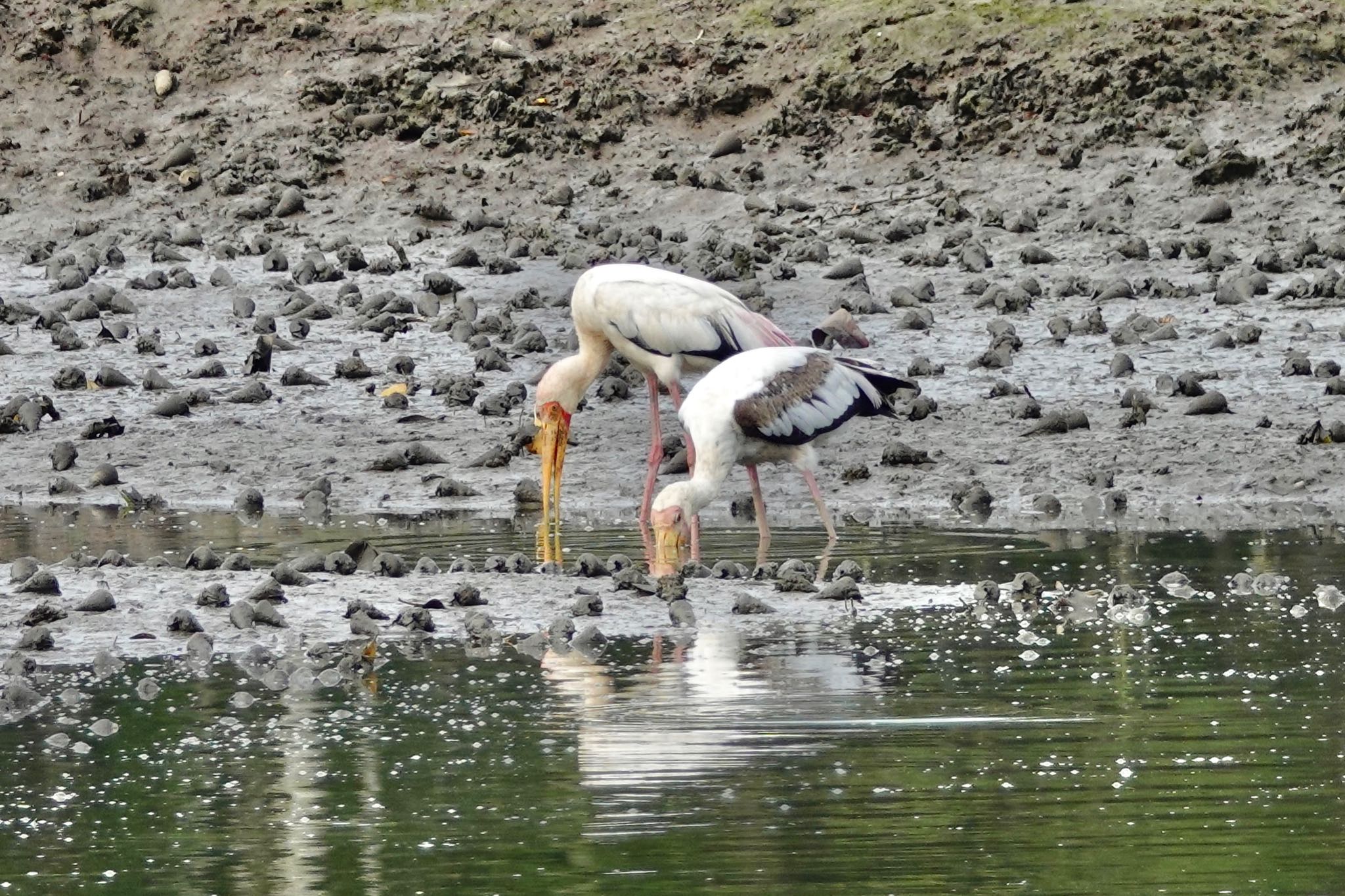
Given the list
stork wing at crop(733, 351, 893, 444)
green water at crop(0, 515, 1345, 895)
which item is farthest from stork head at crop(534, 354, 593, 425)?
green water at crop(0, 515, 1345, 895)

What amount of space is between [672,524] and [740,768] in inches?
143

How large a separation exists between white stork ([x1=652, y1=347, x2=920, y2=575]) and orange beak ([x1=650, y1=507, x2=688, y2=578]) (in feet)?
0.04

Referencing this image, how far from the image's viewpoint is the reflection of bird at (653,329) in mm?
10945

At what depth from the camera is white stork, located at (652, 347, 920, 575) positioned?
946 cm

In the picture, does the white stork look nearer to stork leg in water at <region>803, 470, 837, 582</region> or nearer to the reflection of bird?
stork leg in water at <region>803, 470, 837, 582</region>

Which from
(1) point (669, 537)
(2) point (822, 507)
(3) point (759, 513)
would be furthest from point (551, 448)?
(1) point (669, 537)

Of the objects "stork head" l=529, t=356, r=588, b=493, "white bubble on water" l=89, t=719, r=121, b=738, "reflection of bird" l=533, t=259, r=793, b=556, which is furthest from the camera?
"reflection of bird" l=533, t=259, r=793, b=556

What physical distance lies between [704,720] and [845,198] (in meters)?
9.89

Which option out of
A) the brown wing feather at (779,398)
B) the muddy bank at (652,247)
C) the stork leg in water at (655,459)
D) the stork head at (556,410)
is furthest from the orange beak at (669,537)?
the stork head at (556,410)

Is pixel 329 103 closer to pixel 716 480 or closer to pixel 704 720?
pixel 716 480

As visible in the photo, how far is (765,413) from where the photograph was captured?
9.56 meters

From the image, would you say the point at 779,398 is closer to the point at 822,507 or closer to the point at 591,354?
the point at 822,507

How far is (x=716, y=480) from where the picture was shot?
9.50 m

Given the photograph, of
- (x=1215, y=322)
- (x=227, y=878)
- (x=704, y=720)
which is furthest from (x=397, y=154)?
(x=227, y=878)
